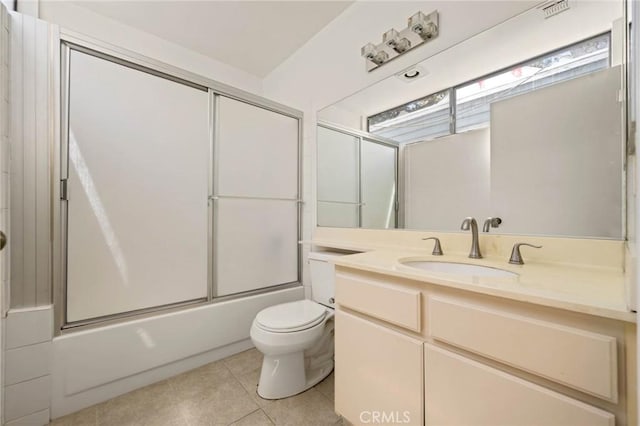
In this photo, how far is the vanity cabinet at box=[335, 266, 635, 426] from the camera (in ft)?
1.85

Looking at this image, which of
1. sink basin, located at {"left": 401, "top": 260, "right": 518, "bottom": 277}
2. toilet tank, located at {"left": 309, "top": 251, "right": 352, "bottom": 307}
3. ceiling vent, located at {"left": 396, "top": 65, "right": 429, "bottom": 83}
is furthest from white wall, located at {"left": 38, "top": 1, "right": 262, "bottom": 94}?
sink basin, located at {"left": 401, "top": 260, "right": 518, "bottom": 277}

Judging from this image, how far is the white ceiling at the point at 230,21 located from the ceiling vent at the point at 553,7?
3.98ft

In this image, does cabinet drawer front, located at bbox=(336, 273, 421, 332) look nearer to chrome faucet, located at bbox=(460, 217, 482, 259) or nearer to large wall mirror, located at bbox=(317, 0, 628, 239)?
chrome faucet, located at bbox=(460, 217, 482, 259)

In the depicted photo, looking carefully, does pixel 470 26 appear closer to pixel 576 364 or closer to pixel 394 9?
pixel 394 9

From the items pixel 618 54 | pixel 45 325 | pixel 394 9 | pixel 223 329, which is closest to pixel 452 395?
pixel 618 54

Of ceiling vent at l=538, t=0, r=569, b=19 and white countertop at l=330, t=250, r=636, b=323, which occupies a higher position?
ceiling vent at l=538, t=0, r=569, b=19

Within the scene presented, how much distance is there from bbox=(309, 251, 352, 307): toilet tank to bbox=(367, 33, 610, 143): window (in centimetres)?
93

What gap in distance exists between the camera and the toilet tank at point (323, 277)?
1.69m

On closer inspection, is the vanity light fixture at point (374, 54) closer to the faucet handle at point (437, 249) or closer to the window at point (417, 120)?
the window at point (417, 120)

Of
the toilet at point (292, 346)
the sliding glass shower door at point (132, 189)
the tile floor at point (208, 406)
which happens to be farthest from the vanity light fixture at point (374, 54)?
the tile floor at point (208, 406)

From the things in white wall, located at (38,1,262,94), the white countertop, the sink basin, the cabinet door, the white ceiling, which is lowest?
the cabinet door

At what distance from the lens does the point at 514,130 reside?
1.17m

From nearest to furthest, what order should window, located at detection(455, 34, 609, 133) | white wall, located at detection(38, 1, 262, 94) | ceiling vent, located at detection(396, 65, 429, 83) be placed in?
window, located at detection(455, 34, 609, 133), ceiling vent, located at detection(396, 65, 429, 83), white wall, located at detection(38, 1, 262, 94)

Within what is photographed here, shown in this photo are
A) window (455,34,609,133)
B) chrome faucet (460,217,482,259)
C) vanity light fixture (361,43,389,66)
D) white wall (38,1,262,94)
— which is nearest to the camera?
window (455,34,609,133)
